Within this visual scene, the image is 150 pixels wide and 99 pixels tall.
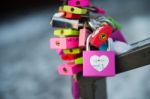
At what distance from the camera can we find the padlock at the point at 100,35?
16.5 inches

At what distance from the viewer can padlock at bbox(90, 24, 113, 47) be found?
42cm

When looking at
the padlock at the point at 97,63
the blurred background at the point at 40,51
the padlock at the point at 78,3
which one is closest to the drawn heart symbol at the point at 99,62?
the padlock at the point at 97,63

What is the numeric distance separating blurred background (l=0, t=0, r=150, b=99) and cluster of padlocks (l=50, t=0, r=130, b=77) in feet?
2.46

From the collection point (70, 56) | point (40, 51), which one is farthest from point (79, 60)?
point (40, 51)

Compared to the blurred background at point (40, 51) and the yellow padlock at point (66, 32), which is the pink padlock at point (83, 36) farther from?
the blurred background at point (40, 51)

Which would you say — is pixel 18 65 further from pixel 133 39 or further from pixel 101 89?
pixel 101 89

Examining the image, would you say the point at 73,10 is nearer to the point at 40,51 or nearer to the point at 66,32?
the point at 66,32

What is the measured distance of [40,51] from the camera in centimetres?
133

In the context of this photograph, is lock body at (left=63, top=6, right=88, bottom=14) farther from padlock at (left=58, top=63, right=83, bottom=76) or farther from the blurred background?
the blurred background

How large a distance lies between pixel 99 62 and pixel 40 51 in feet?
3.03

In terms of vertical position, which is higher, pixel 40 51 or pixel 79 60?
pixel 79 60

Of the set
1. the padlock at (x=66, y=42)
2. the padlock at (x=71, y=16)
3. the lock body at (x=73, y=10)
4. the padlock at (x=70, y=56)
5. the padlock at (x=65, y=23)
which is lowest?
the padlock at (x=70, y=56)

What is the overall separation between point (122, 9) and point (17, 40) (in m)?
0.59

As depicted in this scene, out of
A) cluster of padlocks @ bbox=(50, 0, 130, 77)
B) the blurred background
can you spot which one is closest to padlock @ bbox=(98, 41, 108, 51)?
cluster of padlocks @ bbox=(50, 0, 130, 77)
